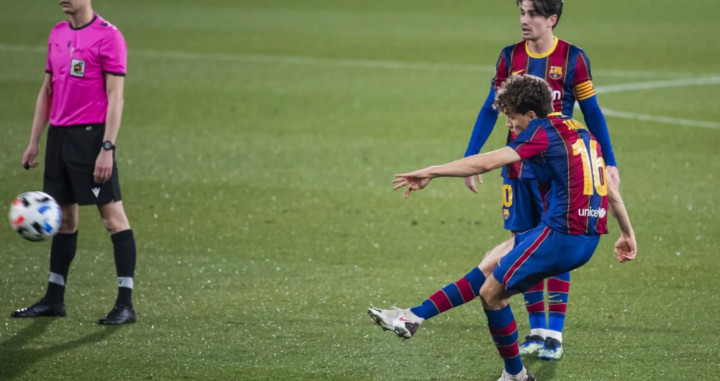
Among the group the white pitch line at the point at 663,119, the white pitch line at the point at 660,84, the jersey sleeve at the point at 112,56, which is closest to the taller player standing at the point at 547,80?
the jersey sleeve at the point at 112,56

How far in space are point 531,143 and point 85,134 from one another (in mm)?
3043

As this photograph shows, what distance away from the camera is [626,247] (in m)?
5.75

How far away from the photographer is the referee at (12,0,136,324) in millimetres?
6633

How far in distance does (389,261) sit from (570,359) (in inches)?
92.8

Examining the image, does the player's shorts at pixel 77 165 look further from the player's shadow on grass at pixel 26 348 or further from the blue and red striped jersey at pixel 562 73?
the blue and red striped jersey at pixel 562 73

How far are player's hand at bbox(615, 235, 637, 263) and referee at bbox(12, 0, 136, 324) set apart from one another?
3175mm

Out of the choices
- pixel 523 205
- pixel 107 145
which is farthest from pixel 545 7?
pixel 107 145

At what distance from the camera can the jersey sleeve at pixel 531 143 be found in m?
5.26

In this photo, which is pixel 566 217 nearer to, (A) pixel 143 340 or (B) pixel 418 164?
(A) pixel 143 340

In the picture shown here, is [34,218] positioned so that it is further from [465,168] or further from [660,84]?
[660,84]

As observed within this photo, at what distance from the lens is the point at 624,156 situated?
11.8 metres

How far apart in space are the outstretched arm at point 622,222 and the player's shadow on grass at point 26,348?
127 inches

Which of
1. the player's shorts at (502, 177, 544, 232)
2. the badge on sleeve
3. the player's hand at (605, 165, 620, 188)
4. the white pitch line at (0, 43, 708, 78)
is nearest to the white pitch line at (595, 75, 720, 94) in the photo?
the white pitch line at (0, 43, 708, 78)

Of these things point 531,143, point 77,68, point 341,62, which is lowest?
point 341,62
